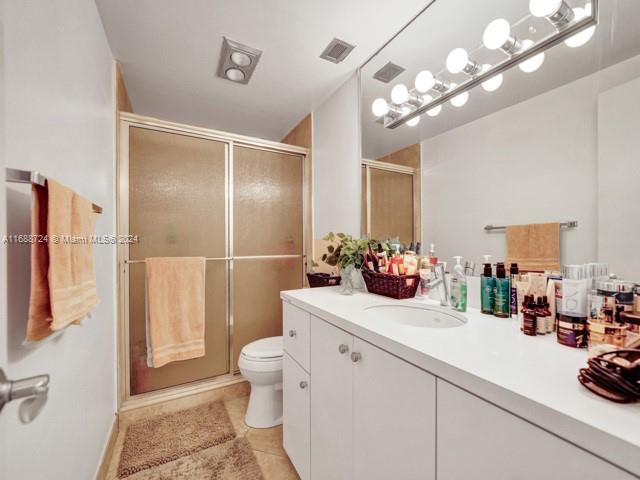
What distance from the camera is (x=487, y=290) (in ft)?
3.22

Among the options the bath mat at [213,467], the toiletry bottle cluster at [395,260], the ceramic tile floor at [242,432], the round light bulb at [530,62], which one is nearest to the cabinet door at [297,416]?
the ceramic tile floor at [242,432]

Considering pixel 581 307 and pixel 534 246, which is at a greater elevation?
pixel 534 246

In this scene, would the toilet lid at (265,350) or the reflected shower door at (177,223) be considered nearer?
the toilet lid at (265,350)

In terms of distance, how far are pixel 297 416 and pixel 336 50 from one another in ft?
6.38

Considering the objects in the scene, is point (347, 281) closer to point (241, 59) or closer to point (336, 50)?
point (336, 50)

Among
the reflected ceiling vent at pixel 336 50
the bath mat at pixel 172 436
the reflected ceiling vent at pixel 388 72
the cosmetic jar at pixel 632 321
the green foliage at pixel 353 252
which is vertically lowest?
the bath mat at pixel 172 436

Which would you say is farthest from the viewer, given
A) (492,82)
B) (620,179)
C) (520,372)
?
(492,82)

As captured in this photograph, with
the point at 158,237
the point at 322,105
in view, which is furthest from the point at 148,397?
the point at 322,105

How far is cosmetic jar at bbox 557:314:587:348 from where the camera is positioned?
675mm

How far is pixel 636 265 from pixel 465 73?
3.17ft

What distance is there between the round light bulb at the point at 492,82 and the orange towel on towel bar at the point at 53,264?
1.50 metres

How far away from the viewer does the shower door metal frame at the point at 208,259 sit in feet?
5.65

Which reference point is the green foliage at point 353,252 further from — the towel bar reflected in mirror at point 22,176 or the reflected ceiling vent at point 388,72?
the towel bar reflected in mirror at point 22,176

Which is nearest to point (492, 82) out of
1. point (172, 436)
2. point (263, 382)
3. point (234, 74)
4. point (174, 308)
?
point (234, 74)
